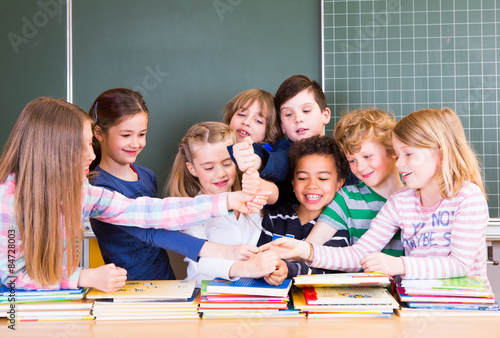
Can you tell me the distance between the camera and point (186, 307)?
1.35 m

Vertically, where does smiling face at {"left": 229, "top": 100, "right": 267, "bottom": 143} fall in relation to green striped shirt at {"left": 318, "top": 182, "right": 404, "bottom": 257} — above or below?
above

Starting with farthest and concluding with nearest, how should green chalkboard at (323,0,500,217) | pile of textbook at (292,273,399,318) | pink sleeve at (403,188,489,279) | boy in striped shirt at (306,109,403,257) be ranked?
green chalkboard at (323,0,500,217)
boy in striped shirt at (306,109,403,257)
pink sleeve at (403,188,489,279)
pile of textbook at (292,273,399,318)

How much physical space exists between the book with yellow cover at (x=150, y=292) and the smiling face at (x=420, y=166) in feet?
2.61

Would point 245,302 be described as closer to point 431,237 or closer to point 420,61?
point 431,237

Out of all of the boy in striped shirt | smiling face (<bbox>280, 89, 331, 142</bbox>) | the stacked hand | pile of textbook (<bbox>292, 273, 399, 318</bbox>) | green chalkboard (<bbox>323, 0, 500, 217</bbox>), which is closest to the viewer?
pile of textbook (<bbox>292, 273, 399, 318</bbox>)

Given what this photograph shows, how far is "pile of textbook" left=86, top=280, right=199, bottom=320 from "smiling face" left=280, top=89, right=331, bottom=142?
3.82ft

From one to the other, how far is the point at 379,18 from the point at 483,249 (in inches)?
69.0

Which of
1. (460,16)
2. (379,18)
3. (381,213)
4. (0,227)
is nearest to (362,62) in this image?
(379,18)

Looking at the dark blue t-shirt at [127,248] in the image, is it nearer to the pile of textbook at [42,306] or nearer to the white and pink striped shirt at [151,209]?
the white and pink striped shirt at [151,209]

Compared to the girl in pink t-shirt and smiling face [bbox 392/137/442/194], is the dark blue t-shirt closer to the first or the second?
the girl in pink t-shirt

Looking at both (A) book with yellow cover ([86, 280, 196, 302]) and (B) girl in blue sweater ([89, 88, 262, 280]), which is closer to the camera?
(A) book with yellow cover ([86, 280, 196, 302])

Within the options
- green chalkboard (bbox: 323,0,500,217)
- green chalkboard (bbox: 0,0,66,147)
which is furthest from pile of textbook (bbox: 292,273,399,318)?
green chalkboard (bbox: 0,0,66,147)

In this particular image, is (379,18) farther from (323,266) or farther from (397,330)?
(397,330)

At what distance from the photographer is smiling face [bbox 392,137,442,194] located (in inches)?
63.5
